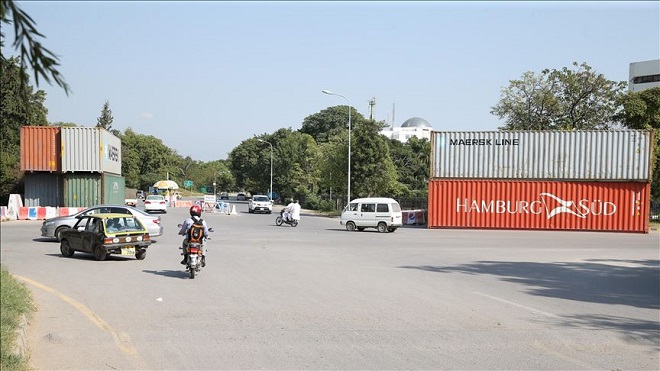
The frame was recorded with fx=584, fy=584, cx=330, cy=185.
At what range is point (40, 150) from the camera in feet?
115

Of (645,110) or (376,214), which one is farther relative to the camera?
(645,110)

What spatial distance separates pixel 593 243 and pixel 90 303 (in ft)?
74.7

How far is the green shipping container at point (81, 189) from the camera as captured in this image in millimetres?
35719

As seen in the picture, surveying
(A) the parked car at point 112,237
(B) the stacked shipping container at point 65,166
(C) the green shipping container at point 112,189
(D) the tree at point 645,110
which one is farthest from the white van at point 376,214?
(D) the tree at point 645,110

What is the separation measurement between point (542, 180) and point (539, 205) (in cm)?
155

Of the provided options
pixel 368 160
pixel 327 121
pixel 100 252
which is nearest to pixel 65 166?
Result: pixel 100 252

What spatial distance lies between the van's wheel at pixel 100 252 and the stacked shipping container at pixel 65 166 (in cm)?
2075

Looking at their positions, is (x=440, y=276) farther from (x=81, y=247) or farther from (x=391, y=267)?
(x=81, y=247)

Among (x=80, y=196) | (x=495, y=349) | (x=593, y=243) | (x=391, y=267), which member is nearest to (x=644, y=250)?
(x=593, y=243)

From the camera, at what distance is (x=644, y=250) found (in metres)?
23.0

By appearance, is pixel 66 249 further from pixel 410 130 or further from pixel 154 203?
pixel 410 130

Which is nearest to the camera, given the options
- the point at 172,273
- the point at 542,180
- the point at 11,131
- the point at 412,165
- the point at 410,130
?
the point at 172,273

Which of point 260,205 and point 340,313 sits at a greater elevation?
point 340,313

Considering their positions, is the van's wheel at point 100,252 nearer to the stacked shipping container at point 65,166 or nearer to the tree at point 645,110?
→ the stacked shipping container at point 65,166
